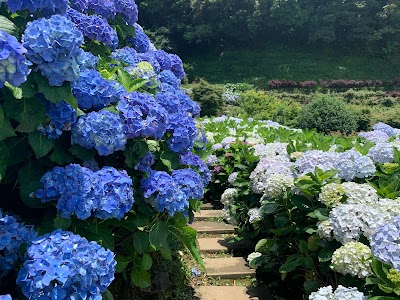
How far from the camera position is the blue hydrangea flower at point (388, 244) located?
5.78 ft

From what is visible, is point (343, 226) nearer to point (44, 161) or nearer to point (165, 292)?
point (165, 292)

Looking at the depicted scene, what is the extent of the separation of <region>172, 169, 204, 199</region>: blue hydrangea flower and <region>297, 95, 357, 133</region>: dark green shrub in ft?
34.7

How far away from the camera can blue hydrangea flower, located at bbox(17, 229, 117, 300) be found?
132cm

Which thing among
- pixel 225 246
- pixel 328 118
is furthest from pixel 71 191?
pixel 328 118

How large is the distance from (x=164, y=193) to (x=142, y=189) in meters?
0.14

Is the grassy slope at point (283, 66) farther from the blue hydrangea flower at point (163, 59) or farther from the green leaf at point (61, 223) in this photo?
the green leaf at point (61, 223)

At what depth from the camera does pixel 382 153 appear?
3.21 metres

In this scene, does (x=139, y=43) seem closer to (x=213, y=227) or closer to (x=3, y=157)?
(x=3, y=157)

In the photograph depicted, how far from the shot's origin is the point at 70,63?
5.08 ft

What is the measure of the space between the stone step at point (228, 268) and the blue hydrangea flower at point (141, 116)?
196 cm

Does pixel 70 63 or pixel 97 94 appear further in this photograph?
pixel 97 94

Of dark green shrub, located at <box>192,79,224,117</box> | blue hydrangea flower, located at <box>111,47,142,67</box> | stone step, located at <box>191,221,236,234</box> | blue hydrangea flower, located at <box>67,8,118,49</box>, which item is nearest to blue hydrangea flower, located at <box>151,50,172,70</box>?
blue hydrangea flower, located at <box>111,47,142,67</box>

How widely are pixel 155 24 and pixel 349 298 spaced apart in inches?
1554

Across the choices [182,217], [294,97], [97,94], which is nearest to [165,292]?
[182,217]
